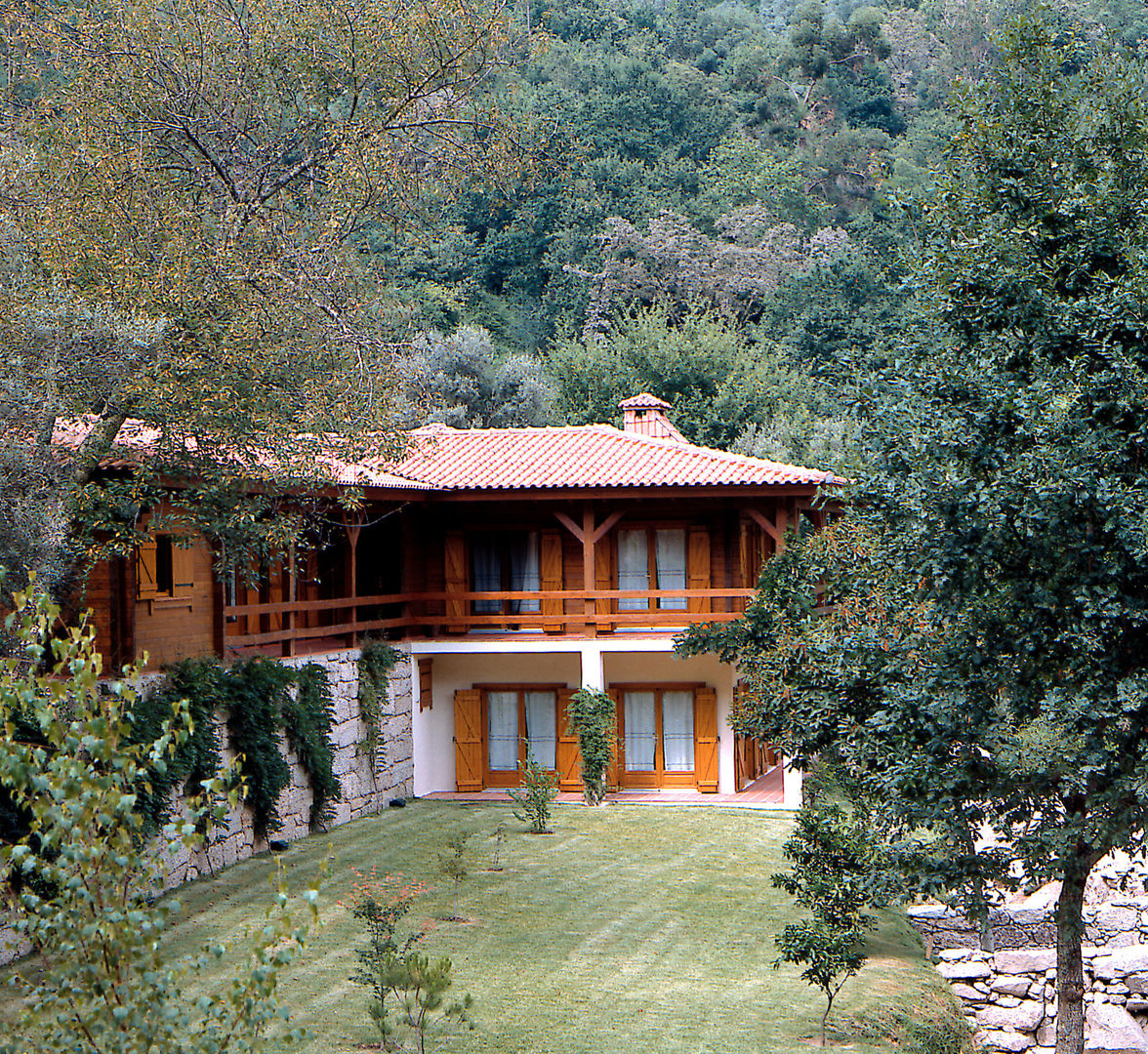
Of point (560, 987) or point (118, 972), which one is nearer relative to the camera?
point (118, 972)

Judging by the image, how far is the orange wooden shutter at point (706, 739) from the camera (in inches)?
842

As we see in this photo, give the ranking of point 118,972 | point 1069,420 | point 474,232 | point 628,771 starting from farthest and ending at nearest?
point 474,232, point 628,771, point 1069,420, point 118,972

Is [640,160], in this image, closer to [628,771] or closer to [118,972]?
[628,771]

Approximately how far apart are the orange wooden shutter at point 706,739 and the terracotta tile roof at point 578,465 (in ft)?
12.4

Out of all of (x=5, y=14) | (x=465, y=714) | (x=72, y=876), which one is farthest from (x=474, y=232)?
(x=72, y=876)

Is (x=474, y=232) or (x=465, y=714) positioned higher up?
(x=474, y=232)

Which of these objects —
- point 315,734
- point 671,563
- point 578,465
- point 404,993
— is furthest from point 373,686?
point 404,993

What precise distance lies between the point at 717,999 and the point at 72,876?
27.4 feet

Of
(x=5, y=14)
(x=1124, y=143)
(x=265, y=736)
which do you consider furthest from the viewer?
(x=265, y=736)

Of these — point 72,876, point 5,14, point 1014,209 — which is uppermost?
point 5,14

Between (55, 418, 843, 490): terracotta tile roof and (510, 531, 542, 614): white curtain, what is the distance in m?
1.46

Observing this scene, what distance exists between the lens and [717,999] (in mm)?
11539

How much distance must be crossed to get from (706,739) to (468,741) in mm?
4187

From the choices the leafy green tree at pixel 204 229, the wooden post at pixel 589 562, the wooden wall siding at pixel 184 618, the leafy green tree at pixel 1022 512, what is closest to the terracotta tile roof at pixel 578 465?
the wooden post at pixel 589 562
